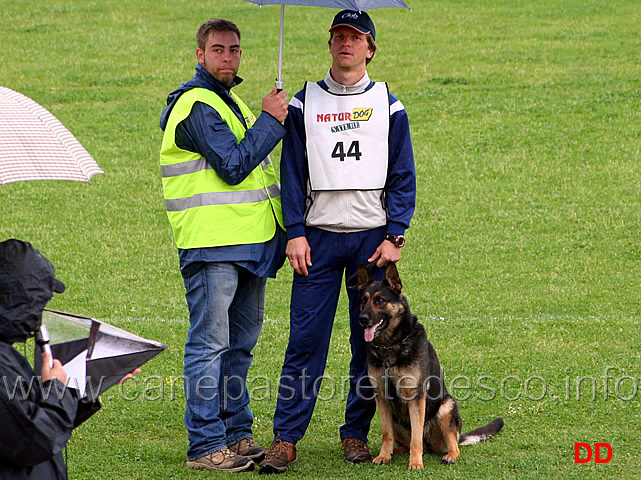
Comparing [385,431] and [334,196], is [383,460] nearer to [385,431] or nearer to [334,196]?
[385,431]

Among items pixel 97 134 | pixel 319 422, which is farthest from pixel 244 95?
pixel 319 422

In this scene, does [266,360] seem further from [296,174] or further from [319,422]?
[296,174]

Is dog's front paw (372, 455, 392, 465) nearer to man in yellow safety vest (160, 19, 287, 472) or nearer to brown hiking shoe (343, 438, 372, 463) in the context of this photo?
brown hiking shoe (343, 438, 372, 463)

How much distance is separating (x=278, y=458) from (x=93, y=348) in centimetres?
185

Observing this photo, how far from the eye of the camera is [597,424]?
5.83 m

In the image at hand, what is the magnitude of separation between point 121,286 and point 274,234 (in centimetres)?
472

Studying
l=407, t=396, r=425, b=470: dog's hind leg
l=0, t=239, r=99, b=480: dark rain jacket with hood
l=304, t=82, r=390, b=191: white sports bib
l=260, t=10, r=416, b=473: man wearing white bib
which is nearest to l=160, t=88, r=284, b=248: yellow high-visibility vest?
l=260, t=10, r=416, b=473: man wearing white bib

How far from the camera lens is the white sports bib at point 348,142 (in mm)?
5172

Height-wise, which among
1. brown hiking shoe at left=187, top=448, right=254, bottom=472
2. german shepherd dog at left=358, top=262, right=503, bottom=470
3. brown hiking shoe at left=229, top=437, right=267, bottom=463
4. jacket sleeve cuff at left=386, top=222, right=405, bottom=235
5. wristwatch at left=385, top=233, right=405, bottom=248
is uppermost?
jacket sleeve cuff at left=386, top=222, right=405, bottom=235

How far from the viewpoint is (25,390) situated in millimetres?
3094

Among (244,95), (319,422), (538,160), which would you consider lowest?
(319,422)

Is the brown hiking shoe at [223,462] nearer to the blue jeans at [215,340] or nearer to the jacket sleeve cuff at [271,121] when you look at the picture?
the blue jeans at [215,340]

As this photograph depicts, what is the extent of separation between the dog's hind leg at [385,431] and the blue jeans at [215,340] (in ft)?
2.96

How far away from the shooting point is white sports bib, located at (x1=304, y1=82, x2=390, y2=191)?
5172 mm
